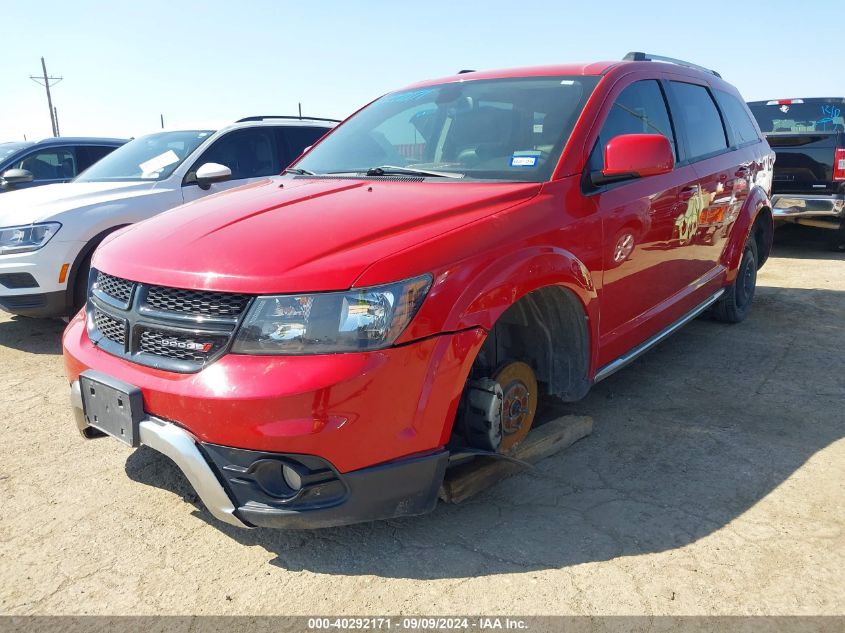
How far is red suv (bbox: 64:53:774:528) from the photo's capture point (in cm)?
214

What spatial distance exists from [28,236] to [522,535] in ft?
14.4

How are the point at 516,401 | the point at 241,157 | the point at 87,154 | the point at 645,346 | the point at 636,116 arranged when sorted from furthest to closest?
the point at 87,154 → the point at 241,157 → the point at 645,346 → the point at 636,116 → the point at 516,401

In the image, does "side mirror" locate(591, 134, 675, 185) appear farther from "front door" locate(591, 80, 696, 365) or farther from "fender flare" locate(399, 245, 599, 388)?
"fender flare" locate(399, 245, 599, 388)

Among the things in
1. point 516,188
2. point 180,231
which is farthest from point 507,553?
point 180,231

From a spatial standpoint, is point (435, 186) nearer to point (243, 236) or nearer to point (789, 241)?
point (243, 236)

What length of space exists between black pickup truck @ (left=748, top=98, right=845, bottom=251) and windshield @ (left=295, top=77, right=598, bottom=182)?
5.96 m

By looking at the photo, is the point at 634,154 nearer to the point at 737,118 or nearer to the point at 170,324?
the point at 170,324

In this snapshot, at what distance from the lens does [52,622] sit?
7.03 feet

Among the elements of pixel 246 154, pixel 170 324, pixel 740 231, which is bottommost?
pixel 740 231

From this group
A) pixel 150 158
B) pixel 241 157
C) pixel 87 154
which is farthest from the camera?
pixel 87 154

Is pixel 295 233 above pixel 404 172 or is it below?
below

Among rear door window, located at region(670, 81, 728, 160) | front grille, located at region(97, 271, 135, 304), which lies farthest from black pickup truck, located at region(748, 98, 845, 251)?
front grille, located at region(97, 271, 135, 304)

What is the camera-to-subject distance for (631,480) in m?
2.94

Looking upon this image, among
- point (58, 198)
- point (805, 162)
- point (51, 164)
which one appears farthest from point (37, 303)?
point (805, 162)
